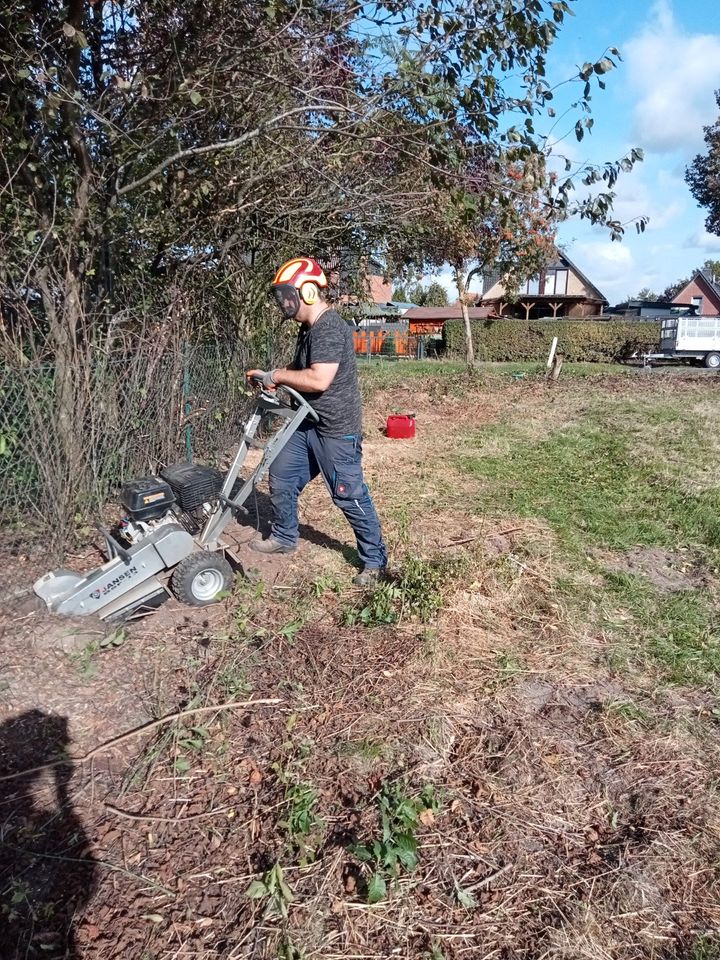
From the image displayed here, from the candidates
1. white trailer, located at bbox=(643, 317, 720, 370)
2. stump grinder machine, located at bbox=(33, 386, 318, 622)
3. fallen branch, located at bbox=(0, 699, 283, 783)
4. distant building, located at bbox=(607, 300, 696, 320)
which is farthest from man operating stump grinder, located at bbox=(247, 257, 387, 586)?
distant building, located at bbox=(607, 300, 696, 320)

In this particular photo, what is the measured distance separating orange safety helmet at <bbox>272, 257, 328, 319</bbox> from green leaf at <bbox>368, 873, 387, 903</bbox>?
2.93 m

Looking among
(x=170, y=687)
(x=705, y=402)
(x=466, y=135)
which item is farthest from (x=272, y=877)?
(x=705, y=402)

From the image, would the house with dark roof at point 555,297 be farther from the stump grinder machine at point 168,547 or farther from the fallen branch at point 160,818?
the fallen branch at point 160,818

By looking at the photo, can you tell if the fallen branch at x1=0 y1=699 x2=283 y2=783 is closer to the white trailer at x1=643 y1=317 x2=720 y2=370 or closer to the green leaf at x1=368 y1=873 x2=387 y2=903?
the green leaf at x1=368 y1=873 x2=387 y2=903

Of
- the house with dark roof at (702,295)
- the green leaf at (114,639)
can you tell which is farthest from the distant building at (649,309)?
the green leaf at (114,639)

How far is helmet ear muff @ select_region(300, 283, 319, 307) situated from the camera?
3.87 meters

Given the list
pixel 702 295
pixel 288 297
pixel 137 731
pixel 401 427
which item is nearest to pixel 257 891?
pixel 137 731

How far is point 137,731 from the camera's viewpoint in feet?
9.21

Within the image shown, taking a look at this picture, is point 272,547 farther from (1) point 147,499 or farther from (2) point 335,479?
(1) point 147,499

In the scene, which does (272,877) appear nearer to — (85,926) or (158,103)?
(85,926)

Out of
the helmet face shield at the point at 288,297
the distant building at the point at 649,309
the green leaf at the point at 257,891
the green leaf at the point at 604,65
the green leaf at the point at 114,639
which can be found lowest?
the green leaf at the point at 257,891

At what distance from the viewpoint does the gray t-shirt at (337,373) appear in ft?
13.0

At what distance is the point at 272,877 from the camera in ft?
6.85

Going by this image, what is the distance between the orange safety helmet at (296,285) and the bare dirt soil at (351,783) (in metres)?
1.72
